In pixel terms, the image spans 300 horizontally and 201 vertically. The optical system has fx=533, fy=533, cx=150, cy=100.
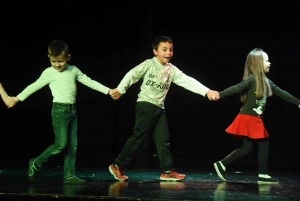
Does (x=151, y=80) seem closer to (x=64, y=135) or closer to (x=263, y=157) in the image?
(x=64, y=135)

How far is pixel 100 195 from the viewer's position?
3600mm

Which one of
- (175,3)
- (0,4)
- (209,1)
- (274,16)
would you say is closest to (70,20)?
(0,4)

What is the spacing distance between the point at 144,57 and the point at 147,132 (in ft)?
9.38

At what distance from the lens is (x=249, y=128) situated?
4688mm

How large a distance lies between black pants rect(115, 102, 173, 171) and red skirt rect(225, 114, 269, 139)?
0.60 metres

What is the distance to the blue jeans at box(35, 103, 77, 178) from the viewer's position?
4230 mm

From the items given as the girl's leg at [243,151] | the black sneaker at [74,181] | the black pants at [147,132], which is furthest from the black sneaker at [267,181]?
the black sneaker at [74,181]

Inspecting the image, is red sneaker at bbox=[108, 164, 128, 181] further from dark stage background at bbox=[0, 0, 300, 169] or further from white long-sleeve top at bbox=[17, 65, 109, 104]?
dark stage background at bbox=[0, 0, 300, 169]

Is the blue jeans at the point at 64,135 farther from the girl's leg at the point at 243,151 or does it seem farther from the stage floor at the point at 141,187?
the girl's leg at the point at 243,151

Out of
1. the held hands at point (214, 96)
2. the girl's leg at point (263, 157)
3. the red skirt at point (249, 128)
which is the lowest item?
the girl's leg at point (263, 157)

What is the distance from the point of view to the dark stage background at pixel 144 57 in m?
6.75

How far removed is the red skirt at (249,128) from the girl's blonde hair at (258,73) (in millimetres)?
195

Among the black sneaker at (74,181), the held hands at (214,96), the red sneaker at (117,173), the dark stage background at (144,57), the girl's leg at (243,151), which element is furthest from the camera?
the dark stage background at (144,57)

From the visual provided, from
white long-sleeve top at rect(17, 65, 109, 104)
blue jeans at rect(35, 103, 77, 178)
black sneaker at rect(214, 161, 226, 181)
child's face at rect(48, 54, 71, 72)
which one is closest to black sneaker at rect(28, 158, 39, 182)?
blue jeans at rect(35, 103, 77, 178)
